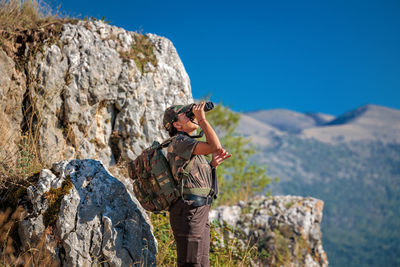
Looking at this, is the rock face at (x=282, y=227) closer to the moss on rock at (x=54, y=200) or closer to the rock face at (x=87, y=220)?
the rock face at (x=87, y=220)

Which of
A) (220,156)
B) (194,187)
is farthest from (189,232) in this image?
(220,156)

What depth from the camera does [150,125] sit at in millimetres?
6535

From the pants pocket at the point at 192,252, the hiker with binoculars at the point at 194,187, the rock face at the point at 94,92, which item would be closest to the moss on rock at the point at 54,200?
the hiker with binoculars at the point at 194,187

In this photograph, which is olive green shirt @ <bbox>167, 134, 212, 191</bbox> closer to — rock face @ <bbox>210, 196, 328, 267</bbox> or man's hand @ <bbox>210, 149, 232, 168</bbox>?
man's hand @ <bbox>210, 149, 232, 168</bbox>

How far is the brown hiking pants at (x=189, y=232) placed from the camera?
10.3ft

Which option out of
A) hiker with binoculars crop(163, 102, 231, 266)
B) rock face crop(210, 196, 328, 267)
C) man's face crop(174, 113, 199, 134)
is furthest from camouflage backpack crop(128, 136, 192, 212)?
rock face crop(210, 196, 328, 267)

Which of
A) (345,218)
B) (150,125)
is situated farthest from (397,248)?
(150,125)

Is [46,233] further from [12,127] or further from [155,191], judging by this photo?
[12,127]

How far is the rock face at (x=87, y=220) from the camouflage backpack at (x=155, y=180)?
380mm

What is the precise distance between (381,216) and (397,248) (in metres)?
45.8

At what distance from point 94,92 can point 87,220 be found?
318 cm

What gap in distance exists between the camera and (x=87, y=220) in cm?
350

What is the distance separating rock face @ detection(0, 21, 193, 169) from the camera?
18.1ft

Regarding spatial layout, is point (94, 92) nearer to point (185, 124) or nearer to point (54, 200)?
point (54, 200)
